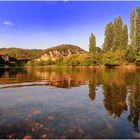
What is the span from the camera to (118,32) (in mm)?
86875

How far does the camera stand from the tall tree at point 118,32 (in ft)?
283

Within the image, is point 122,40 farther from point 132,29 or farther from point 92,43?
point 92,43

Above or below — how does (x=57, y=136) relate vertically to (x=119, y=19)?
below

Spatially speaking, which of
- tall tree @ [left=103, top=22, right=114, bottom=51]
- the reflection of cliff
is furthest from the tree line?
the reflection of cliff

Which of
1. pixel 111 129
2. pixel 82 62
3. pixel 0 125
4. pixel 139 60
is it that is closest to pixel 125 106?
pixel 111 129

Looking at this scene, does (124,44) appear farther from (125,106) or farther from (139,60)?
(125,106)

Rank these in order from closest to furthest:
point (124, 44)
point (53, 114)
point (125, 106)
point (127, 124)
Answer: point (127, 124), point (53, 114), point (125, 106), point (124, 44)

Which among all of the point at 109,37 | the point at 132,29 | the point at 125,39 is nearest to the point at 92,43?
the point at 109,37

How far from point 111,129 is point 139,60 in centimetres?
7361

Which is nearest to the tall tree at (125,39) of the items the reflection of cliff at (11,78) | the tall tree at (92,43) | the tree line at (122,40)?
the tree line at (122,40)

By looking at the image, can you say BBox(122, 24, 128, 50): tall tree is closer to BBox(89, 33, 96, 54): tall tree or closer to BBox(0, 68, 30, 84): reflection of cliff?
BBox(89, 33, 96, 54): tall tree

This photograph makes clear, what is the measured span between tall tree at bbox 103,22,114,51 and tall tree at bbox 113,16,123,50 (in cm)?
217

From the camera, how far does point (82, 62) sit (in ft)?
366

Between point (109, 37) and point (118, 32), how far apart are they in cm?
507
